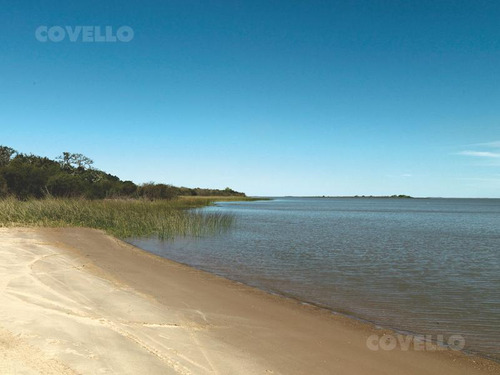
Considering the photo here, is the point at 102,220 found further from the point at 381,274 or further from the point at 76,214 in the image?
the point at 381,274

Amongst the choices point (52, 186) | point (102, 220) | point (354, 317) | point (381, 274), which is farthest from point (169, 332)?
point (52, 186)

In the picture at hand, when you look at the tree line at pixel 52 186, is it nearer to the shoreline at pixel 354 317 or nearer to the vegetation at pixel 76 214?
the vegetation at pixel 76 214

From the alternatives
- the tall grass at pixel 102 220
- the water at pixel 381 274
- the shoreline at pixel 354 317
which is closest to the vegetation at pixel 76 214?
the tall grass at pixel 102 220

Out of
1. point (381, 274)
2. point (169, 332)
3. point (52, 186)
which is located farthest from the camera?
point (52, 186)

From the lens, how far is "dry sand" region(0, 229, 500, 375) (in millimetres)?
4133

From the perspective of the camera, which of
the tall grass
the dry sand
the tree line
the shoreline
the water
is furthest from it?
the tree line

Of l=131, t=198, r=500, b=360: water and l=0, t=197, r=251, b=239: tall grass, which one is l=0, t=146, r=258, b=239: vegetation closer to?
l=0, t=197, r=251, b=239: tall grass

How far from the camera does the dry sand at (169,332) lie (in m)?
4.13

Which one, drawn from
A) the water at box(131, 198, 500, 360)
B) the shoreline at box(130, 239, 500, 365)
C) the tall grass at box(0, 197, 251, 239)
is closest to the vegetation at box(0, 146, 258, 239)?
the tall grass at box(0, 197, 251, 239)

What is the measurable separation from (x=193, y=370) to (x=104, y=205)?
80.3 ft

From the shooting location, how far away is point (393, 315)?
24.9ft

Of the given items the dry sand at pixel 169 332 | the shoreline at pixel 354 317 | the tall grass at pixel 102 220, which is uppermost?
the tall grass at pixel 102 220

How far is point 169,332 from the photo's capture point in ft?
17.0

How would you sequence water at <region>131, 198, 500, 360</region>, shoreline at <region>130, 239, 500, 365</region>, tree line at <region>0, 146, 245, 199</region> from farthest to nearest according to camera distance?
tree line at <region>0, 146, 245, 199</region> → water at <region>131, 198, 500, 360</region> → shoreline at <region>130, 239, 500, 365</region>
